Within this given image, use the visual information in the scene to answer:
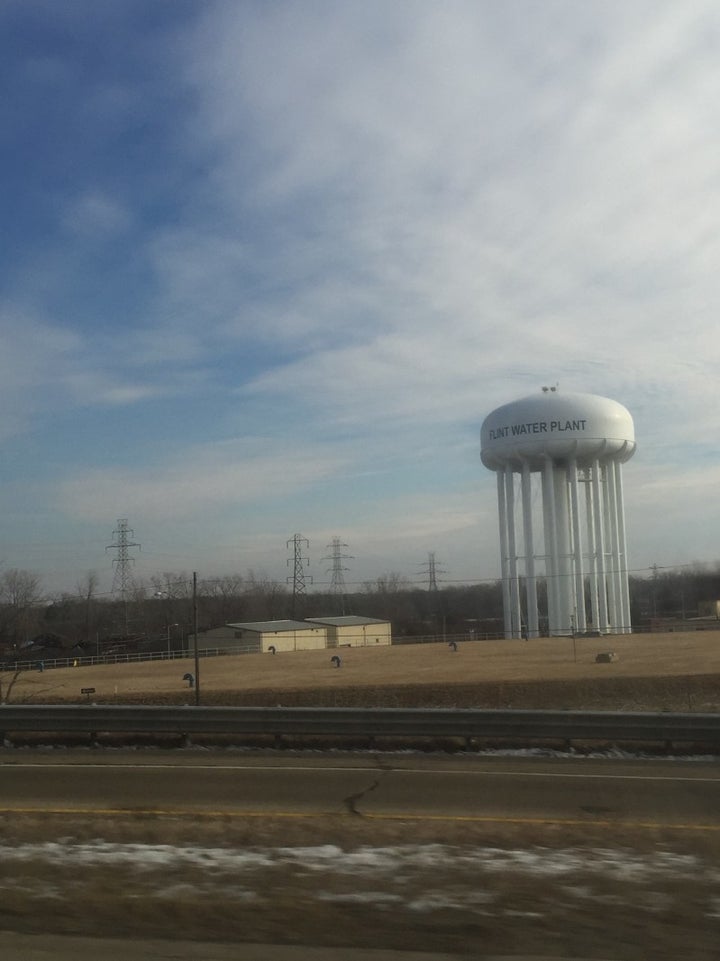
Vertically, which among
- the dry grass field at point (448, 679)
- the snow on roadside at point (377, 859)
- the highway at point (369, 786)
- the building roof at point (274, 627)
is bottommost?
the dry grass field at point (448, 679)

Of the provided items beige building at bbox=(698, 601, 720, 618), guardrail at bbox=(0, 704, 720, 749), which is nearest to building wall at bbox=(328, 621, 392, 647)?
beige building at bbox=(698, 601, 720, 618)

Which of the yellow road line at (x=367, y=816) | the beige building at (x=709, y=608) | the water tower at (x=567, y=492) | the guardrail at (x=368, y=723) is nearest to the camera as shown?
the yellow road line at (x=367, y=816)

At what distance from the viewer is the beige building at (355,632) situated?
77.2 metres

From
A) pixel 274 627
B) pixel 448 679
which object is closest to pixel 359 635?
pixel 274 627

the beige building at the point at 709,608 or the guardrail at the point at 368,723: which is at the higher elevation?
the beige building at the point at 709,608

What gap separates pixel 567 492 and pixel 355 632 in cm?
2487

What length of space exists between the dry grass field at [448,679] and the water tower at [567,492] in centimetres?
410

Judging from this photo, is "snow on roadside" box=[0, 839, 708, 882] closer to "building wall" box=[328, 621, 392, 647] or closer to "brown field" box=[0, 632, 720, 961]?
"brown field" box=[0, 632, 720, 961]

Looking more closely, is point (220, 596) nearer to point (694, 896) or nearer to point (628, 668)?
point (628, 668)

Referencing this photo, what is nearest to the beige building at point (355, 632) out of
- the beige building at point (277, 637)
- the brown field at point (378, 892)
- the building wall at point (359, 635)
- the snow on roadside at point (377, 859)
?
the building wall at point (359, 635)

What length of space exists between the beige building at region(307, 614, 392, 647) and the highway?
6256cm

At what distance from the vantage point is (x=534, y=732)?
1471cm

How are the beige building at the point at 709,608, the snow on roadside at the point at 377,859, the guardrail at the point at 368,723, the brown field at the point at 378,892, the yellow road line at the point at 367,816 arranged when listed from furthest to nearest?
the beige building at the point at 709,608 → the guardrail at the point at 368,723 → the yellow road line at the point at 367,816 → the snow on roadside at the point at 377,859 → the brown field at the point at 378,892

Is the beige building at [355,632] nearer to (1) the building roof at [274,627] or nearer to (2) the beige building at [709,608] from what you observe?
(1) the building roof at [274,627]
